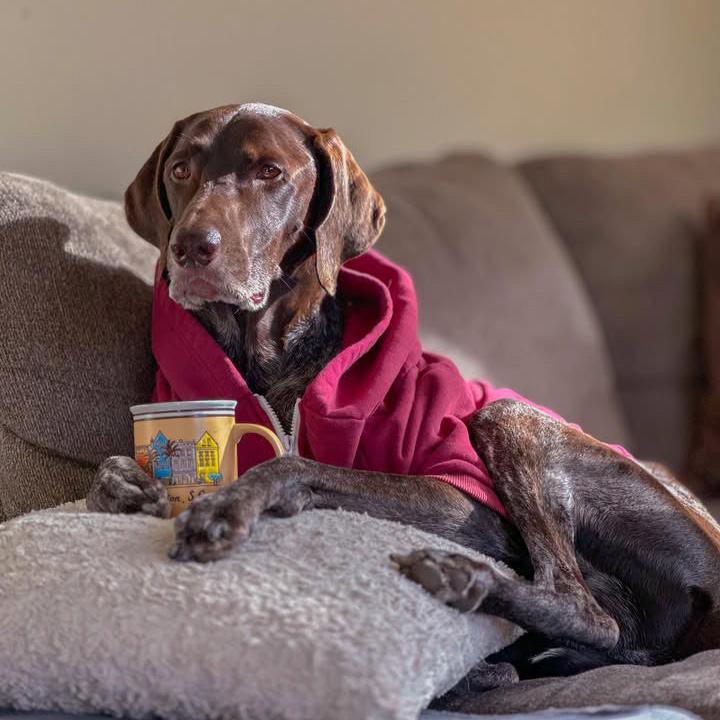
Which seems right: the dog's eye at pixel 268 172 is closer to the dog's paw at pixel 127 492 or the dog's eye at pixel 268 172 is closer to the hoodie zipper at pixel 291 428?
the hoodie zipper at pixel 291 428

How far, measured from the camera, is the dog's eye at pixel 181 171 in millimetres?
2100

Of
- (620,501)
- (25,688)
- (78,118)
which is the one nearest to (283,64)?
(78,118)

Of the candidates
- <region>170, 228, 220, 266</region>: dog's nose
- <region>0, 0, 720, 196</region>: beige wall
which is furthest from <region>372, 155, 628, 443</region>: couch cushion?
<region>170, 228, 220, 266</region>: dog's nose

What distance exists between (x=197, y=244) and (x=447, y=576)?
0.72 m

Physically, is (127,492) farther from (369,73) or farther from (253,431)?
(369,73)

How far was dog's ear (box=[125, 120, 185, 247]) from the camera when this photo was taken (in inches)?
85.4

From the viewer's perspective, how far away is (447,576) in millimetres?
1555

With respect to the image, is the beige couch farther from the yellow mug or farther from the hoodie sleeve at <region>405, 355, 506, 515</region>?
the hoodie sleeve at <region>405, 355, 506, 515</region>

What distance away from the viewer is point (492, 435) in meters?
2.07

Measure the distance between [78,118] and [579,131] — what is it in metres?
2.06

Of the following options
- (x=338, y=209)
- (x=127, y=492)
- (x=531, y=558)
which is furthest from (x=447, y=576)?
(x=338, y=209)

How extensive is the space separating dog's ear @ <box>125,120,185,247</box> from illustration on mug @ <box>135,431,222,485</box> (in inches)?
22.0

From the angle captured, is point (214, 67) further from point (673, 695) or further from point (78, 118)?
point (673, 695)

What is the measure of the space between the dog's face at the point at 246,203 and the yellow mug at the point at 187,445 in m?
0.31
